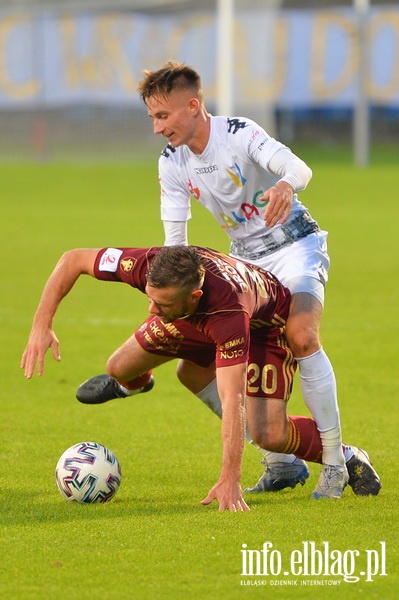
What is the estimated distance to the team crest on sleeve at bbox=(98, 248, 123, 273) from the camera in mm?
6062

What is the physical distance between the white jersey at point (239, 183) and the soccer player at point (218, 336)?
466 millimetres

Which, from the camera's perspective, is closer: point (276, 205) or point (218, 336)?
point (218, 336)

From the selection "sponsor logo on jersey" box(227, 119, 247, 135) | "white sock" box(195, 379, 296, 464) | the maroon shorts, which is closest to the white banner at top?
"sponsor logo on jersey" box(227, 119, 247, 135)

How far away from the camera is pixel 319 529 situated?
216 inches

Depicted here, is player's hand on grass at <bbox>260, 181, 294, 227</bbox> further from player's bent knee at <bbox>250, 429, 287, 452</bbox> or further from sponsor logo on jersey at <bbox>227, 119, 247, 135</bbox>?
player's bent knee at <bbox>250, 429, 287, 452</bbox>

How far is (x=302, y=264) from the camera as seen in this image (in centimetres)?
667

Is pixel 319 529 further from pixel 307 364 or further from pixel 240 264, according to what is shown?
pixel 240 264

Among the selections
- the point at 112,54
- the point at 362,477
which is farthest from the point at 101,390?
the point at 112,54

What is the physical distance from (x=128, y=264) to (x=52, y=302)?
0.47 meters

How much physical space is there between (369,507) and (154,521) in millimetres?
1137

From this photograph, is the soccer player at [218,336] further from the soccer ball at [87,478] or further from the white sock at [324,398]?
the soccer ball at [87,478]

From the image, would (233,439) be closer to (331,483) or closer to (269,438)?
(269,438)

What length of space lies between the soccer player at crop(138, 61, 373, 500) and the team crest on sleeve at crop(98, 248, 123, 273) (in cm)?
91

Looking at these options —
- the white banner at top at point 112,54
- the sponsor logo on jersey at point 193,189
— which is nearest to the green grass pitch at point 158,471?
the sponsor logo on jersey at point 193,189
